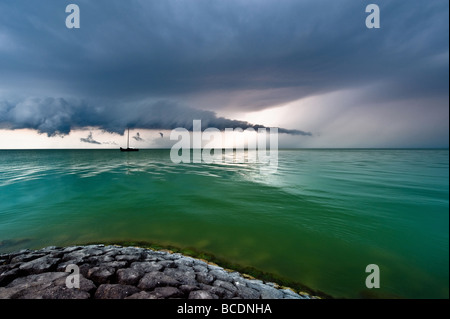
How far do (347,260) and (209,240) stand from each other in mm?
4825

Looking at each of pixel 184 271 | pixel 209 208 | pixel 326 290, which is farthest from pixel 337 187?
pixel 184 271

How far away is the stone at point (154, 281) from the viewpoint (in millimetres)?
3371

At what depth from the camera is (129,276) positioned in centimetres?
362

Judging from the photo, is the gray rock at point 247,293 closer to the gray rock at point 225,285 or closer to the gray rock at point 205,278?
the gray rock at point 225,285

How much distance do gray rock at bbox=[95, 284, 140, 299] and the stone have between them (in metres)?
0.17

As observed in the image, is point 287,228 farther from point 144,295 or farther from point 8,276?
point 8,276

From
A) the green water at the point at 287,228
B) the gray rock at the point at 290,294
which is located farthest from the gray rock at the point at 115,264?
the gray rock at the point at 290,294

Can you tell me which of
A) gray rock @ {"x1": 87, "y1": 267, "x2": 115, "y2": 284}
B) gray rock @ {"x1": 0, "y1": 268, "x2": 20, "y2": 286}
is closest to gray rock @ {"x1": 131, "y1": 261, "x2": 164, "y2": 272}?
gray rock @ {"x1": 87, "y1": 267, "x2": 115, "y2": 284}

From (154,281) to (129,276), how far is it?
59 centimetres

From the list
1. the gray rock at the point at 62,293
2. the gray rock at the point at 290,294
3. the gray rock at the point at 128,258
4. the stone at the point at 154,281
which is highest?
the gray rock at the point at 62,293

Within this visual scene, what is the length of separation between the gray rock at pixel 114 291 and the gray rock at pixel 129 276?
25 centimetres

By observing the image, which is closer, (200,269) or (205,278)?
(205,278)

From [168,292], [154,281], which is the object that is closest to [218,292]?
[168,292]
